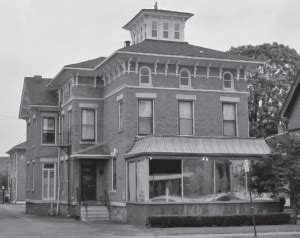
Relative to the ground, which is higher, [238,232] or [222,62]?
[222,62]

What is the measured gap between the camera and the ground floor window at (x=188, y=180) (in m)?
29.0

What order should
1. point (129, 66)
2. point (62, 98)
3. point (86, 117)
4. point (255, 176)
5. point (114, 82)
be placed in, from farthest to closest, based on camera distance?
point (62, 98), point (86, 117), point (114, 82), point (129, 66), point (255, 176)

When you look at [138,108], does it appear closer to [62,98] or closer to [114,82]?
[114,82]

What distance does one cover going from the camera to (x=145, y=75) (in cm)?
3238

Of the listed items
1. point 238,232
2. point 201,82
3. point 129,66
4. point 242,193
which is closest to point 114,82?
point 129,66

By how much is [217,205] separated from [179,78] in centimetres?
796

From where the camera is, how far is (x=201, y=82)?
33.4 m

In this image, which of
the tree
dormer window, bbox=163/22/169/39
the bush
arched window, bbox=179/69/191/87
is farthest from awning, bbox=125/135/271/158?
the tree

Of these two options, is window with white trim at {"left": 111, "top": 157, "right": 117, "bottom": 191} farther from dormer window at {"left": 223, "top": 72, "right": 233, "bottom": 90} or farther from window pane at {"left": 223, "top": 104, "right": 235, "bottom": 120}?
dormer window at {"left": 223, "top": 72, "right": 233, "bottom": 90}

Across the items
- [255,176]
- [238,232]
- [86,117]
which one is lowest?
[238,232]

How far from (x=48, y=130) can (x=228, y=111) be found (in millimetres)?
14532

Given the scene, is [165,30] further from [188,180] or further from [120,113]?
[188,180]

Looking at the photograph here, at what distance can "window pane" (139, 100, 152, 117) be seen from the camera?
32.1 metres

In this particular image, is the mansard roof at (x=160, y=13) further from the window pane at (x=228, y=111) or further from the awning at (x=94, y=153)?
the awning at (x=94, y=153)
